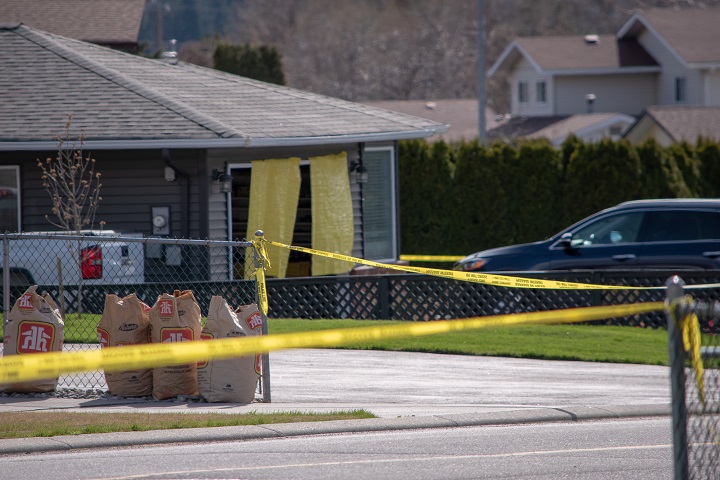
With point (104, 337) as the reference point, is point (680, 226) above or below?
above

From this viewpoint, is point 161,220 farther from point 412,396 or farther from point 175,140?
point 412,396

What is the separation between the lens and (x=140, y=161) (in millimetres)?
16469

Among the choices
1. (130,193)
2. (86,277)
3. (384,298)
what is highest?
(130,193)

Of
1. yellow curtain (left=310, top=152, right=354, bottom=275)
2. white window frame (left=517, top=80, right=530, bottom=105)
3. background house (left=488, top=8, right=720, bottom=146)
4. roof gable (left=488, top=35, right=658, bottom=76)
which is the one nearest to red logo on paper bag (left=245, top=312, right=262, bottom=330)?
yellow curtain (left=310, top=152, right=354, bottom=275)

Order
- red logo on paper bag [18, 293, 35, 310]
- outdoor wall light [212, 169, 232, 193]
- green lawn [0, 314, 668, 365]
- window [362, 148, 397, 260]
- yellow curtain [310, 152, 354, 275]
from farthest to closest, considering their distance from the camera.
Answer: window [362, 148, 397, 260], yellow curtain [310, 152, 354, 275], outdoor wall light [212, 169, 232, 193], green lawn [0, 314, 668, 365], red logo on paper bag [18, 293, 35, 310]

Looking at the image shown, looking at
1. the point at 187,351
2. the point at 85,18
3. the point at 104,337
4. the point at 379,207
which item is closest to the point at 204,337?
the point at 104,337

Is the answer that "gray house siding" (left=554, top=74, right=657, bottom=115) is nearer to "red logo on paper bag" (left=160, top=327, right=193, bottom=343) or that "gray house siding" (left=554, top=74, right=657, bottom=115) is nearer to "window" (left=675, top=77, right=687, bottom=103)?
"window" (left=675, top=77, right=687, bottom=103)

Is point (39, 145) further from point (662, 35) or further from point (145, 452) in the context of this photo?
point (662, 35)

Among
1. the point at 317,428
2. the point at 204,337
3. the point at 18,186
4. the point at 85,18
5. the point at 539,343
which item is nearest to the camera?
the point at 317,428

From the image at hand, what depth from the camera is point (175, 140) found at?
1582cm

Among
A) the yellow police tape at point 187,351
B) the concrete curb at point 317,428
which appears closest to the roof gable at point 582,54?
the concrete curb at point 317,428

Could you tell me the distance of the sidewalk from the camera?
8312mm

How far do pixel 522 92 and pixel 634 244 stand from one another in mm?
34585

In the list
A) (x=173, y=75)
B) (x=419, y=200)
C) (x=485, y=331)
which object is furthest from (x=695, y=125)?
(x=485, y=331)
